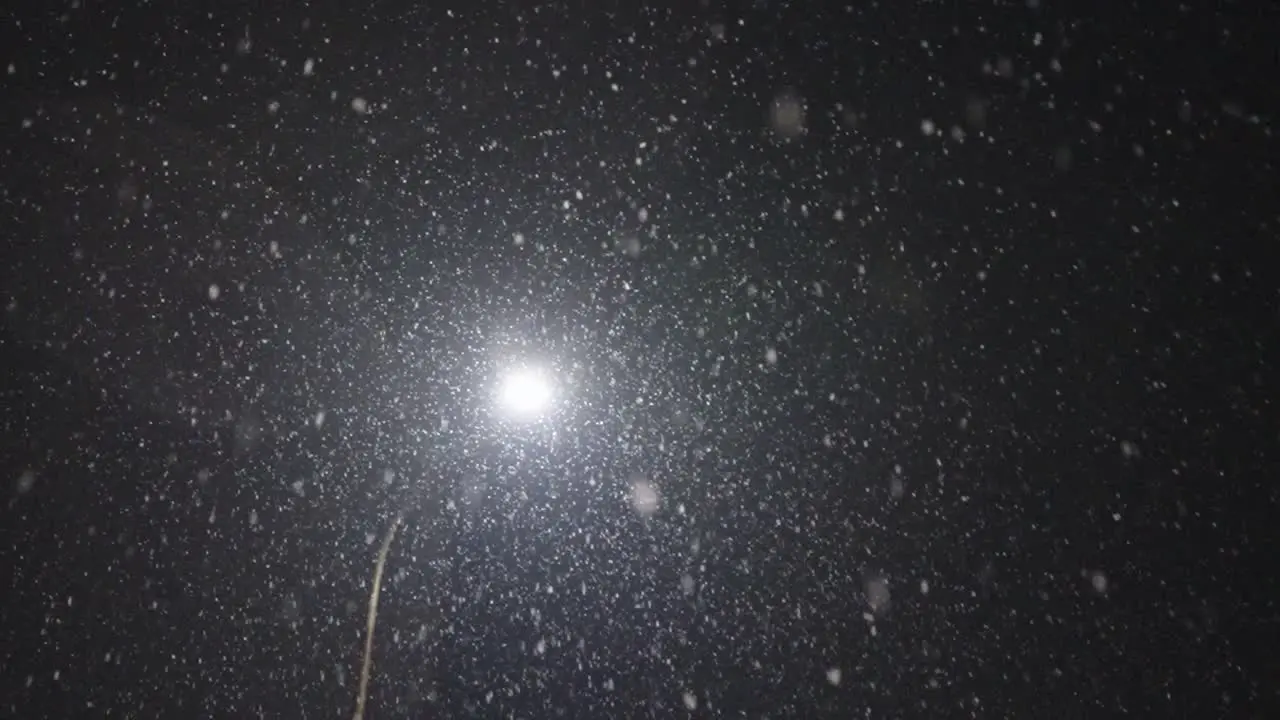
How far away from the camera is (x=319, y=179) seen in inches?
33.3

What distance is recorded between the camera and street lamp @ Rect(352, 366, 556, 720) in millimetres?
845

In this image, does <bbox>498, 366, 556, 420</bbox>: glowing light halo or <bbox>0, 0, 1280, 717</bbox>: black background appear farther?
<bbox>498, 366, 556, 420</bbox>: glowing light halo

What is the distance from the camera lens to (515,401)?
853 mm

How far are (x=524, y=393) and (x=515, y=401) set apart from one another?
0.01 meters

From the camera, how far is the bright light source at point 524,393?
846mm

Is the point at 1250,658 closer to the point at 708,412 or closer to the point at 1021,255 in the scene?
the point at 1021,255

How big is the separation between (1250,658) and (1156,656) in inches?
2.4

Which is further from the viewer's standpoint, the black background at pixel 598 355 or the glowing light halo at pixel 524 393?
the glowing light halo at pixel 524 393

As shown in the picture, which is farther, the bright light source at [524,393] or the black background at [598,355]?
the bright light source at [524,393]

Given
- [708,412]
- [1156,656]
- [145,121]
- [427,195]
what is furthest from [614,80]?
[1156,656]

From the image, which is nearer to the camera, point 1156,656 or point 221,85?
point 1156,656

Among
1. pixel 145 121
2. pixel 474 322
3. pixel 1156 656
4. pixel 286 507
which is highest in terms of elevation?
pixel 145 121

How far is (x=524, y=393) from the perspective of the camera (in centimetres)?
85

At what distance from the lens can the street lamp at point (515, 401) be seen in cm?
85
